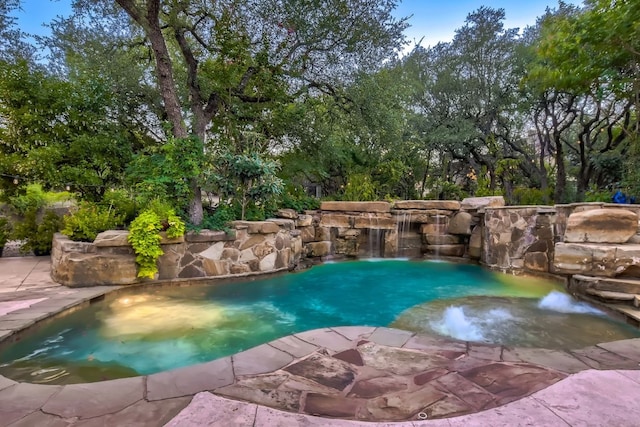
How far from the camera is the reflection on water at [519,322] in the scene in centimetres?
308

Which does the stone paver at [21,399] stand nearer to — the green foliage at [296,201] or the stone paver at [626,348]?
the stone paver at [626,348]

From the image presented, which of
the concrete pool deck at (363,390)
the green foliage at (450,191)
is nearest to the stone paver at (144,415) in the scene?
the concrete pool deck at (363,390)

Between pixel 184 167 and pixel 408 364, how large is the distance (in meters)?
4.64

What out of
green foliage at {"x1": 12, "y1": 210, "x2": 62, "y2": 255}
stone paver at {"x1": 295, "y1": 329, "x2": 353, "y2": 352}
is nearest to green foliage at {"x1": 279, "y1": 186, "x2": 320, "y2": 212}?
green foliage at {"x1": 12, "y1": 210, "x2": 62, "y2": 255}

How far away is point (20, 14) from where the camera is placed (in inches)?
306

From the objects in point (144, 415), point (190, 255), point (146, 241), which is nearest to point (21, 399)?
point (144, 415)

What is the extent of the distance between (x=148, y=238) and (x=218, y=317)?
180 cm

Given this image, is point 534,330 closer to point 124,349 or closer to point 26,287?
point 124,349

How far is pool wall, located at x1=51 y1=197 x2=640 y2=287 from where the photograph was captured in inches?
162

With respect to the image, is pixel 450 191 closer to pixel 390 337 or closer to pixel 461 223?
pixel 461 223

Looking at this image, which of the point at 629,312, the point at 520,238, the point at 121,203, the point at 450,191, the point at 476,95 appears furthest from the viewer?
the point at 476,95

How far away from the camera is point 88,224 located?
4.93 meters

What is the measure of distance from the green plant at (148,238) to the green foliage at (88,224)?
2.25 feet

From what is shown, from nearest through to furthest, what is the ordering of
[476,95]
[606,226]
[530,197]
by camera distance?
[606,226] < [530,197] < [476,95]
